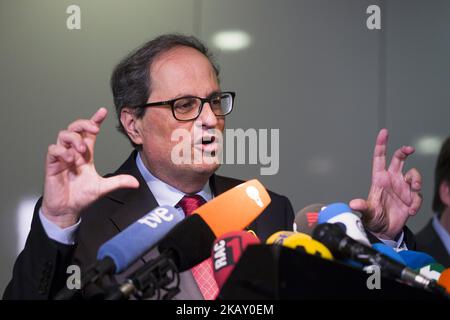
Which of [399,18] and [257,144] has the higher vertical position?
[399,18]

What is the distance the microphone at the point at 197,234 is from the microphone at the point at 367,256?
0.25m

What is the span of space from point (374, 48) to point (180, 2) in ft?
3.42

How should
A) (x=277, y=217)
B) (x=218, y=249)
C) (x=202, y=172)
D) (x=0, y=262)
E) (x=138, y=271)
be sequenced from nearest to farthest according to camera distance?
(x=138, y=271), (x=218, y=249), (x=202, y=172), (x=277, y=217), (x=0, y=262)

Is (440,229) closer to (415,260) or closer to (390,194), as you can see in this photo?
(390,194)

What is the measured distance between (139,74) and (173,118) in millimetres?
262

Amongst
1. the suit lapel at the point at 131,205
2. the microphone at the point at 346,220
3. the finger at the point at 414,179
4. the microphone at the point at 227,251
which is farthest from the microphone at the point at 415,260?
the suit lapel at the point at 131,205

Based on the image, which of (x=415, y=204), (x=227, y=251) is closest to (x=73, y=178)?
(x=227, y=251)

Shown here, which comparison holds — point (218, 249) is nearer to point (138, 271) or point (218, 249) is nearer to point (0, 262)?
point (138, 271)

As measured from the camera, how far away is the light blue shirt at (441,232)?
187cm

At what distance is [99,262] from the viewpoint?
3.50 ft

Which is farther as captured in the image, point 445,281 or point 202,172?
point 202,172

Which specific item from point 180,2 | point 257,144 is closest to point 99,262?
point 257,144

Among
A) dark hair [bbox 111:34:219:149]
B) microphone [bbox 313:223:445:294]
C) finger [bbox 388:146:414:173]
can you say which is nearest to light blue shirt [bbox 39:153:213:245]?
dark hair [bbox 111:34:219:149]

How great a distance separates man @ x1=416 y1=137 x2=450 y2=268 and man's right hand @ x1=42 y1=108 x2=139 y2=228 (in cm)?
98
